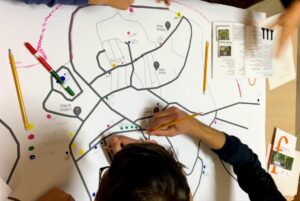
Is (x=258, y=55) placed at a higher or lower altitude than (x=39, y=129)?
higher

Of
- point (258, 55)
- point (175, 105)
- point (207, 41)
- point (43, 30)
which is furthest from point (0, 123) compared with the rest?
point (258, 55)

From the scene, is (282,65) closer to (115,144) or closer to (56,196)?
(115,144)

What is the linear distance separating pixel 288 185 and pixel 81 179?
70cm

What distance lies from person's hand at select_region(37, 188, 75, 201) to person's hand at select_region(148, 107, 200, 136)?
0.23 meters

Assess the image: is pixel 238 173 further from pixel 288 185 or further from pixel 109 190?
pixel 109 190

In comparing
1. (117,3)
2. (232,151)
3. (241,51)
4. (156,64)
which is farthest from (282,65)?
(117,3)

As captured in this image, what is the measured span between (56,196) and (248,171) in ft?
1.64

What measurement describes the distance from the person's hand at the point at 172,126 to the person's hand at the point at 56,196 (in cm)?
23

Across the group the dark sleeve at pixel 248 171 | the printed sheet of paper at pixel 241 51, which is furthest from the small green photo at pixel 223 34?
the dark sleeve at pixel 248 171

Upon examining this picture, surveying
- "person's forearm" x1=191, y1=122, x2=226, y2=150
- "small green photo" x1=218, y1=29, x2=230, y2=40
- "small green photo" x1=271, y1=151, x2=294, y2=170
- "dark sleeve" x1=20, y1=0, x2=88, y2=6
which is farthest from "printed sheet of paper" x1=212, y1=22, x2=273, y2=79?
"dark sleeve" x1=20, y1=0, x2=88, y2=6

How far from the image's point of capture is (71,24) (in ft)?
2.19

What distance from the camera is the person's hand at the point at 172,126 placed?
76cm

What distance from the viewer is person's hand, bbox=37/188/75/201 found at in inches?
24.8

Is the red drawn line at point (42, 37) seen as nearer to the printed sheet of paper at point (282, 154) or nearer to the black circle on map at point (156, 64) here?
the black circle on map at point (156, 64)
